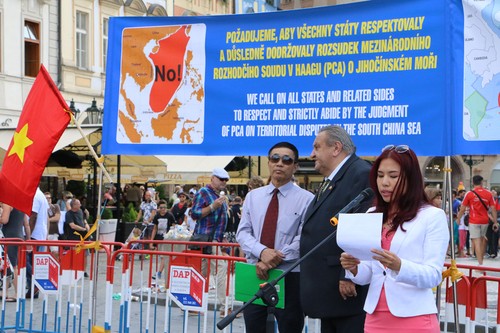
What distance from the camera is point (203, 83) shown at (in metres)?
6.57

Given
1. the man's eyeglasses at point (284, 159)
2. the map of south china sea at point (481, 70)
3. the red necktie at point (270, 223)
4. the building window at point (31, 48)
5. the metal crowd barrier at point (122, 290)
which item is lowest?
the metal crowd barrier at point (122, 290)

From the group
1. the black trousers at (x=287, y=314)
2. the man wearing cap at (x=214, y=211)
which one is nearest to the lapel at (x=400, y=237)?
the black trousers at (x=287, y=314)

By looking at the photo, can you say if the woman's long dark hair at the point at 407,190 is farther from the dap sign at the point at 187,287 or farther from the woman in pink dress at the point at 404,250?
the dap sign at the point at 187,287

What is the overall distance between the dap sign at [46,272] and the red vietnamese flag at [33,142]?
3.78ft

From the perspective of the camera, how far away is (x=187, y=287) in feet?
23.2

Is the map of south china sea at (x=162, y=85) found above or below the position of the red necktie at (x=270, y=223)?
above

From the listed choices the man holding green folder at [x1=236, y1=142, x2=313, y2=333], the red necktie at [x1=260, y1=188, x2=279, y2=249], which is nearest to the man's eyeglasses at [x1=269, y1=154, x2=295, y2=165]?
the man holding green folder at [x1=236, y1=142, x2=313, y2=333]

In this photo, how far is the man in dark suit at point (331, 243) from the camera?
481 centimetres

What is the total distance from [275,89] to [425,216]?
2417mm

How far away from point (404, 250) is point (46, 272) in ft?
16.7

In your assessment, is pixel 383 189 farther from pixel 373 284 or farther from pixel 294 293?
pixel 294 293

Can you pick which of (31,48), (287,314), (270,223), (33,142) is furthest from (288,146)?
(31,48)

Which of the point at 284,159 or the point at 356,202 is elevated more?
the point at 284,159

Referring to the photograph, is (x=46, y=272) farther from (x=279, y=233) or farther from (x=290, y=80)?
(x=290, y=80)
